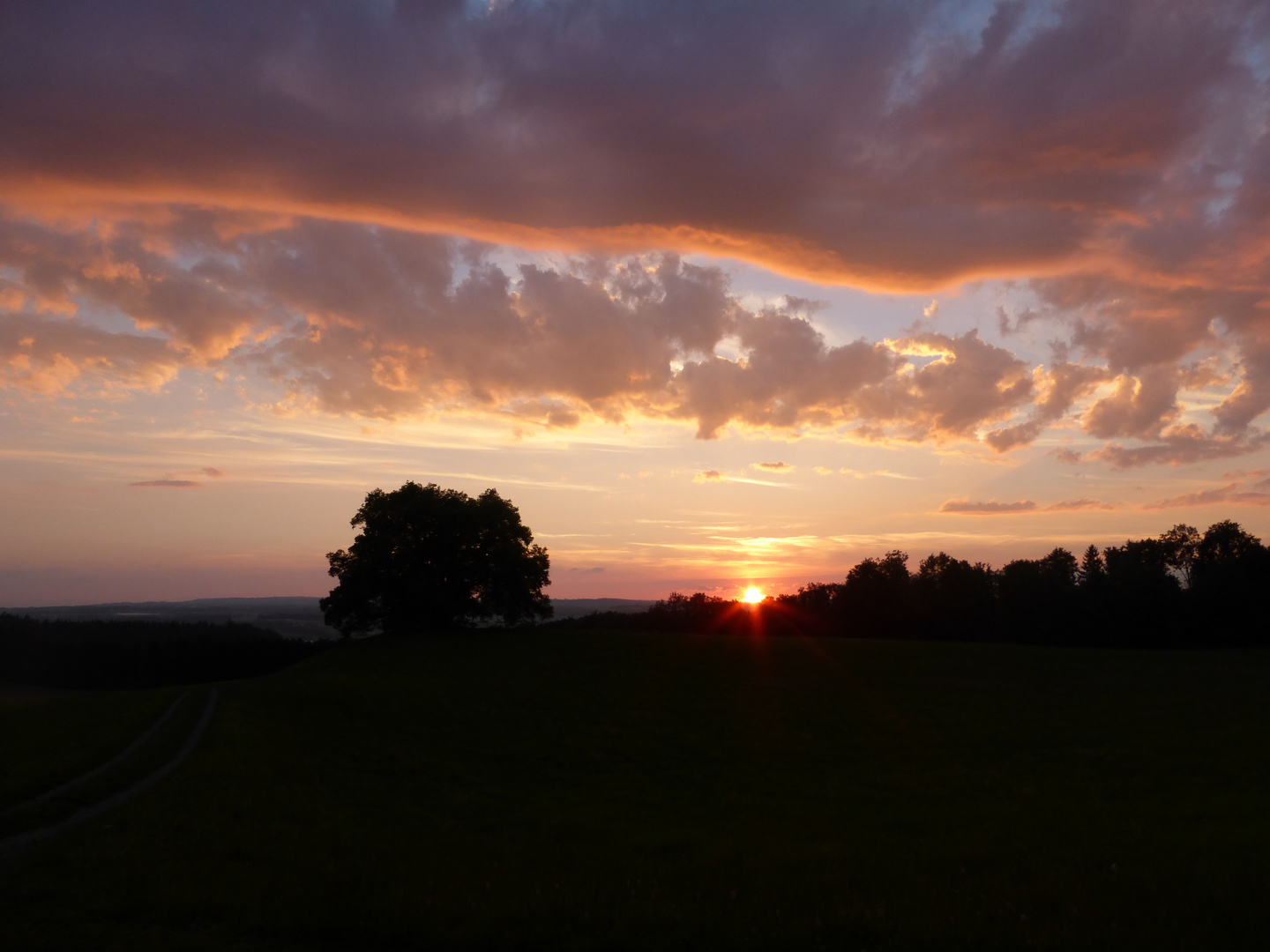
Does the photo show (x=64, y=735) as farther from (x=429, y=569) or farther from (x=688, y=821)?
(x=429, y=569)

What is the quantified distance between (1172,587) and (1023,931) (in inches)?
3710

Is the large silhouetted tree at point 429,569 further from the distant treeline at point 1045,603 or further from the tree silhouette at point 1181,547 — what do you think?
the tree silhouette at point 1181,547

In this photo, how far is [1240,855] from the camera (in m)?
13.6

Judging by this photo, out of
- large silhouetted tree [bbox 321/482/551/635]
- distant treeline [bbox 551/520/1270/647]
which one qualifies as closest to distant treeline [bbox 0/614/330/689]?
large silhouetted tree [bbox 321/482/551/635]

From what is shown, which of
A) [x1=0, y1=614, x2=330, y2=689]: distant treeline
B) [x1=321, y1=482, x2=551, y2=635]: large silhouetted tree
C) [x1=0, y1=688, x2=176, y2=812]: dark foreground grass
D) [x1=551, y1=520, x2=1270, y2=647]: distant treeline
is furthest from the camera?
[x1=551, y1=520, x2=1270, y2=647]: distant treeline

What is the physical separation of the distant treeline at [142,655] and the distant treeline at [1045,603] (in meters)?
31.8

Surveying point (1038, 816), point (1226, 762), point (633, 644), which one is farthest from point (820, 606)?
point (1038, 816)

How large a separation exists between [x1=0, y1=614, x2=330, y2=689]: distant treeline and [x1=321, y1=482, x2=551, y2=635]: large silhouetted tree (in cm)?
1232

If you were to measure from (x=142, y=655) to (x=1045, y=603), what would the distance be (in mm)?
101953

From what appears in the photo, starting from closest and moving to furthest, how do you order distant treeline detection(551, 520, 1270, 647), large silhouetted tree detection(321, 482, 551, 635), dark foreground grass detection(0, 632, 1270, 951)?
dark foreground grass detection(0, 632, 1270, 951)
large silhouetted tree detection(321, 482, 551, 635)
distant treeline detection(551, 520, 1270, 647)

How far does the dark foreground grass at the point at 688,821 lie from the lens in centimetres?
1076

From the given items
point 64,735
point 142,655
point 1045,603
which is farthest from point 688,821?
point 1045,603

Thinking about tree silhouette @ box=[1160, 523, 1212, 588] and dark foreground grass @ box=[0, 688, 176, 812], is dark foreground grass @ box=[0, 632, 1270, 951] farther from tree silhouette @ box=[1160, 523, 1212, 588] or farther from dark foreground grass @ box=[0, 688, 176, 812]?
tree silhouette @ box=[1160, 523, 1212, 588]

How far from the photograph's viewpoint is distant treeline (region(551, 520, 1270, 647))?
275 ft
